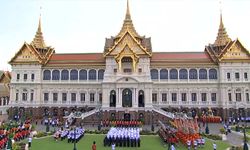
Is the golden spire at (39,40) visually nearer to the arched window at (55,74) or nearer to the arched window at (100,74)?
the arched window at (55,74)

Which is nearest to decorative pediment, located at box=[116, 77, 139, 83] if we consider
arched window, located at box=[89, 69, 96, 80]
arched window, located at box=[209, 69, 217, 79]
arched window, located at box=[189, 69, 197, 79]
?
arched window, located at box=[89, 69, 96, 80]

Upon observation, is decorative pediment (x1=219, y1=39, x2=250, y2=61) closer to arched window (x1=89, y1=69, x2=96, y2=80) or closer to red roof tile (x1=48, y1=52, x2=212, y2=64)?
red roof tile (x1=48, y1=52, x2=212, y2=64)

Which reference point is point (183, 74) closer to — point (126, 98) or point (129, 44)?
point (129, 44)

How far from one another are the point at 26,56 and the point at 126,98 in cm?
2375

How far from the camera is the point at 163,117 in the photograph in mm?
45719

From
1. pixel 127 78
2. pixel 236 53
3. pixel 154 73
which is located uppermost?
pixel 236 53

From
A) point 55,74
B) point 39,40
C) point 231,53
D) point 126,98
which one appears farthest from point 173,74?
point 39,40

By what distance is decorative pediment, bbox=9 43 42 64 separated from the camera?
5556 cm

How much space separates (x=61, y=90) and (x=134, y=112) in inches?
669

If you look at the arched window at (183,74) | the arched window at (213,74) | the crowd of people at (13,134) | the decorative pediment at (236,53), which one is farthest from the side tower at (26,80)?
the decorative pediment at (236,53)

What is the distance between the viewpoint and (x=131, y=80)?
4778cm

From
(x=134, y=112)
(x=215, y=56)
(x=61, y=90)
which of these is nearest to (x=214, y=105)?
(x=215, y=56)

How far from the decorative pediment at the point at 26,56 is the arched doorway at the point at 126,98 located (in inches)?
778

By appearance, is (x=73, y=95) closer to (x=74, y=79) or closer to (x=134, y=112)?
(x=74, y=79)
